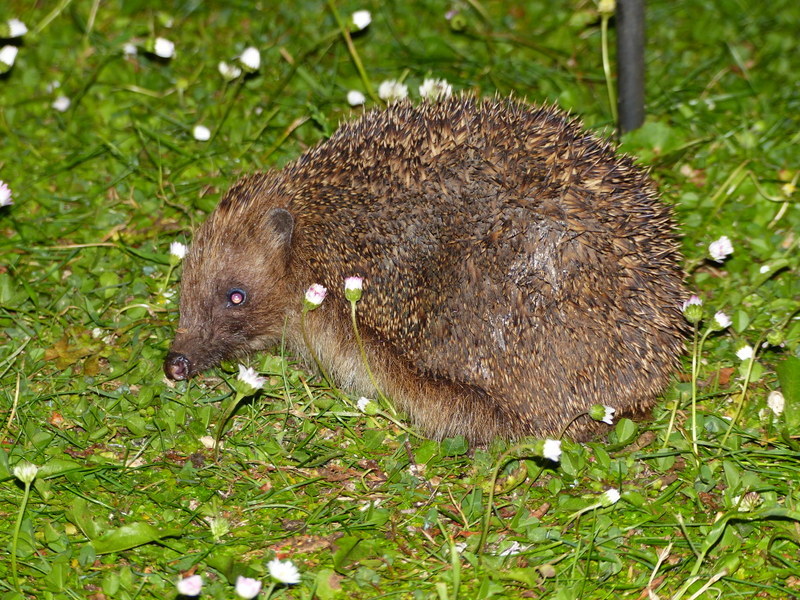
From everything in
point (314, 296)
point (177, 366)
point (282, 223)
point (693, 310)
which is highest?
point (282, 223)

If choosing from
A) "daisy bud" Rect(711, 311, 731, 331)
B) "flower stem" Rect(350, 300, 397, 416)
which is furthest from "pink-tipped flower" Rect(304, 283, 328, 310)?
"daisy bud" Rect(711, 311, 731, 331)

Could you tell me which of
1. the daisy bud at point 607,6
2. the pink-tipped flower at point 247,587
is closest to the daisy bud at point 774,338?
the daisy bud at point 607,6

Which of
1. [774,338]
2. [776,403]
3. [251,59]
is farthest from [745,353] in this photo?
[251,59]

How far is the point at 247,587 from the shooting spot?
13.0 ft

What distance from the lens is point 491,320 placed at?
4.88m

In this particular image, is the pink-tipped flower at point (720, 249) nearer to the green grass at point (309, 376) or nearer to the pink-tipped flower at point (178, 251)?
the green grass at point (309, 376)

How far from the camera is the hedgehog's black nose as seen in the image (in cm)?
538

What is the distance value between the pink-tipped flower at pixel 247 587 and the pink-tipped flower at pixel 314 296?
155 cm

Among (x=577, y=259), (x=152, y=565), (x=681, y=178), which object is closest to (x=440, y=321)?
(x=577, y=259)

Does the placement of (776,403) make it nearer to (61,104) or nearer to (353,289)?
(353,289)

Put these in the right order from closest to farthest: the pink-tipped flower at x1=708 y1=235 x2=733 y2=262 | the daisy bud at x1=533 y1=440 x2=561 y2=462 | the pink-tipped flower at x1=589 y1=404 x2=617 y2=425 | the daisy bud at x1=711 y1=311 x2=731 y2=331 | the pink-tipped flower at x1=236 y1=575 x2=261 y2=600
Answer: the pink-tipped flower at x1=236 y1=575 x2=261 y2=600 < the daisy bud at x1=533 y1=440 x2=561 y2=462 < the pink-tipped flower at x1=589 y1=404 x2=617 y2=425 < the daisy bud at x1=711 y1=311 x2=731 y2=331 < the pink-tipped flower at x1=708 y1=235 x2=733 y2=262

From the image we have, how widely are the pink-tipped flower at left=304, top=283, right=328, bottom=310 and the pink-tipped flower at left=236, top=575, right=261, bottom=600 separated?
1.55m

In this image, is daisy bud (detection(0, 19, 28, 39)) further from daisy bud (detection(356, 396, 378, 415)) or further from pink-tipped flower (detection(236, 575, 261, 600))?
pink-tipped flower (detection(236, 575, 261, 600))

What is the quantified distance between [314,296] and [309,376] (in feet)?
2.60
